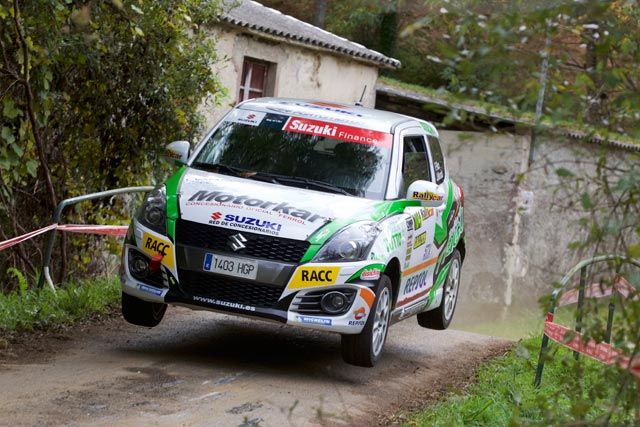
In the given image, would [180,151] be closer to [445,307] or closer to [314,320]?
[314,320]

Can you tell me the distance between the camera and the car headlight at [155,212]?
8.64m

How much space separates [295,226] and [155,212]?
1.12 meters

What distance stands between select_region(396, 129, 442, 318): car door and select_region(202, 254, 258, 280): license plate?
4.88ft

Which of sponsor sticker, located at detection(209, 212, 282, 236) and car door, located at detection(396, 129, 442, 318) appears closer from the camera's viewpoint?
sponsor sticker, located at detection(209, 212, 282, 236)

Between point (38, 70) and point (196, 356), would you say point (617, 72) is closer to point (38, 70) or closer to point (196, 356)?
point (196, 356)

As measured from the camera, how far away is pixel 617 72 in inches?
141

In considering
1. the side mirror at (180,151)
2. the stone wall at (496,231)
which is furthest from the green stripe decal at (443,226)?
the stone wall at (496,231)

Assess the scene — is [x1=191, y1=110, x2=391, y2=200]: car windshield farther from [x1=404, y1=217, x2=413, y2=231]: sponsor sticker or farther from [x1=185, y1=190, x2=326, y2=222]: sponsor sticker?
[x1=185, y1=190, x2=326, y2=222]: sponsor sticker

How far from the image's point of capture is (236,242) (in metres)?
8.38

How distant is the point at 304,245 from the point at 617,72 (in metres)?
4.91

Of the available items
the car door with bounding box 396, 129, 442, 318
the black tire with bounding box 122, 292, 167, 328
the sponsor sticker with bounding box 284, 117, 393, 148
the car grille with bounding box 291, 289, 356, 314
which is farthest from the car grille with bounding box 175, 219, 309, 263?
the sponsor sticker with bounding box 284, 117, 393, 148

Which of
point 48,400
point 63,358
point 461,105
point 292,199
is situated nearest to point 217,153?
point 292,199

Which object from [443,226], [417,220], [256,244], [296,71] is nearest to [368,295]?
[256,244]

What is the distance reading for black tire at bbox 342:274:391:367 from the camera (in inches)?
342
